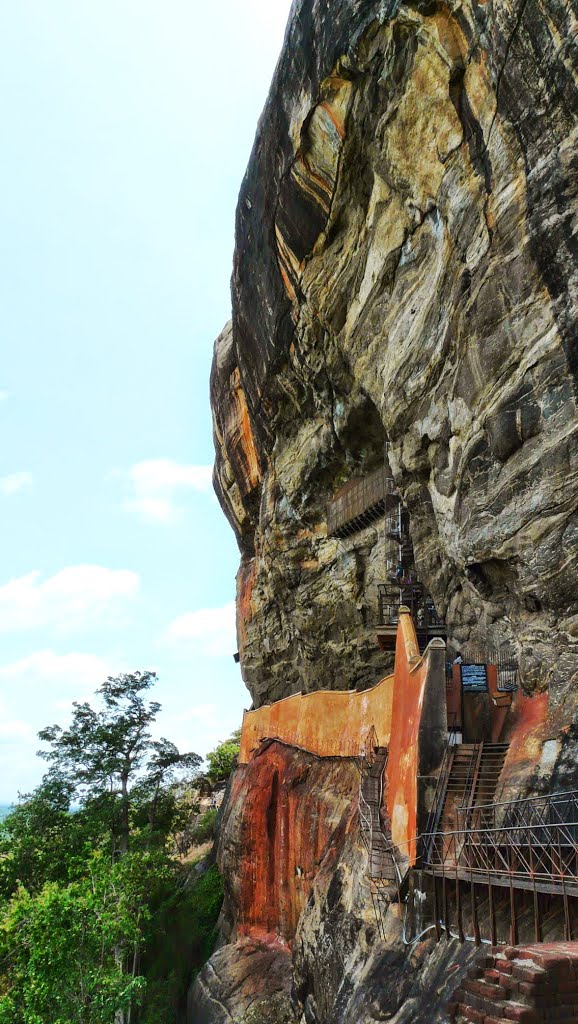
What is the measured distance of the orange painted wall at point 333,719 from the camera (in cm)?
1445

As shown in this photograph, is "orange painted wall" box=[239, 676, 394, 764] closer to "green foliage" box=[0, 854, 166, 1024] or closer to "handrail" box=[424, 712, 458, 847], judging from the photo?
"handrail" box=[424, 712, 458, 847]

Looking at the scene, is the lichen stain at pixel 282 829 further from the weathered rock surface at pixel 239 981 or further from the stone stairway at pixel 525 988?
the stone stairway at pixel 525 988

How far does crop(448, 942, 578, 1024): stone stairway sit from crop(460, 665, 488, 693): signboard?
512cm

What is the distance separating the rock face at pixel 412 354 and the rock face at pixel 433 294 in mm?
44

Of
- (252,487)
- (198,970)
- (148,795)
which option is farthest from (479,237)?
(148,795)

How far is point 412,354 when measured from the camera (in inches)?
574

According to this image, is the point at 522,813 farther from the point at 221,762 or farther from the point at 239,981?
the point at 221,762

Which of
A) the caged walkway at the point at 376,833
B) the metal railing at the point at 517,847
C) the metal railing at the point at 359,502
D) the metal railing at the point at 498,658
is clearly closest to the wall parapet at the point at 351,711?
the caged walkway at the point at 376,833

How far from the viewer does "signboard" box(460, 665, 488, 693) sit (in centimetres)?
1158

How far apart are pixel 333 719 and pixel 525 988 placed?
11374 mm

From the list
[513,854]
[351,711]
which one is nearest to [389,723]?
[351,711]

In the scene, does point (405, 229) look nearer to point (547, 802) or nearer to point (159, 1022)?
point (547, 802)

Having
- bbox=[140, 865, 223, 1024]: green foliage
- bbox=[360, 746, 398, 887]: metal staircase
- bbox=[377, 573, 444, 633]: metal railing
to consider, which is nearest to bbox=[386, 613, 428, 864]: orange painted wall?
bbox=[360, 746, 398, 887]: metal staircase

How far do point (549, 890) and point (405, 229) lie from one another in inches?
501
